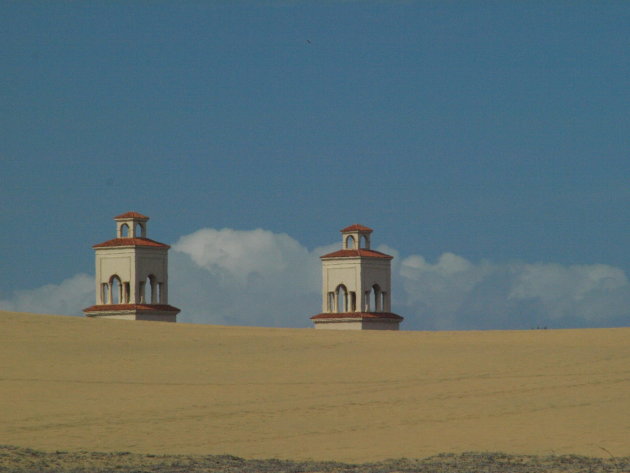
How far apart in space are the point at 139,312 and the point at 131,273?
2.33m

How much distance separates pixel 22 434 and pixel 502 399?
9644 millimetres

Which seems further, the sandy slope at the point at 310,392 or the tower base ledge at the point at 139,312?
the tower base ledge at the point at 139,312

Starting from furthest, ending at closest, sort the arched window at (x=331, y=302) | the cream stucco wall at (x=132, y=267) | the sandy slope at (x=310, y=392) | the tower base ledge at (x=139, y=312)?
the arched window at (x=331, y=302)
the cream stucco wall at (x=132, y=267)
the tower base ledge at (x=139, y=312)
the sandy slope at (x=310, y=392)

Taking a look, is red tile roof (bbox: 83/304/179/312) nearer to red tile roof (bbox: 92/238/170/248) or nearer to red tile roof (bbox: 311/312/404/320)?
red tile roof (bbox: 92/238/170/248)

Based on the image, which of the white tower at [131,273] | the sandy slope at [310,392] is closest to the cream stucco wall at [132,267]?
the white tower at [131,273]

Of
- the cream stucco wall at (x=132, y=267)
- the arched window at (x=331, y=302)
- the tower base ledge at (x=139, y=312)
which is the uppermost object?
the cream stucco wall at (x=132, y=267)

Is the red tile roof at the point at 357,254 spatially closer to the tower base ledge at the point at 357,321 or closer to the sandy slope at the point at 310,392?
the tower base ledge at the point at 357,321

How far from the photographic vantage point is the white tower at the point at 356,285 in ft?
244

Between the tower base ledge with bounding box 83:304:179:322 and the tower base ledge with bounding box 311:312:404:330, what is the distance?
876 centimetres

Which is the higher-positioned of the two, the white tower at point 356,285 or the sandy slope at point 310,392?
the white tower at point 356,285

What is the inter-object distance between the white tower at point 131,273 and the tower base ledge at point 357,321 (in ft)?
29.0

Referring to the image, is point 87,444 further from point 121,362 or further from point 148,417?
point 121,362

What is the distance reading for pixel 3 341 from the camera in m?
35.5

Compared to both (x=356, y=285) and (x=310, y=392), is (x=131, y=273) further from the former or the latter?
(x=310, y=392)
